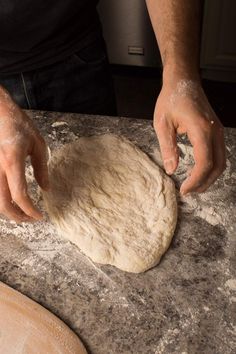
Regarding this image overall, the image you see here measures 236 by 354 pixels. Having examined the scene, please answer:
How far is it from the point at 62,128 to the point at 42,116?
9 centimetres

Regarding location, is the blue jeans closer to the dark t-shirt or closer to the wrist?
the dark t-shirt

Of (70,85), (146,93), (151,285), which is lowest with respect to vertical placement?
(146,93)

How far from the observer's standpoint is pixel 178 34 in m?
1.02

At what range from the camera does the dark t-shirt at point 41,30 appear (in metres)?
1.11

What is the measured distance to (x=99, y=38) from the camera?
4.31 feet

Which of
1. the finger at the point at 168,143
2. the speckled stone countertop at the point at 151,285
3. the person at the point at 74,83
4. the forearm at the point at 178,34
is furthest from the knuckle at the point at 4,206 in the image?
the forearm at the point at 178,34

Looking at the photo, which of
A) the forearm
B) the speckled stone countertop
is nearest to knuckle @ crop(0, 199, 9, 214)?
the speckled stone countertop

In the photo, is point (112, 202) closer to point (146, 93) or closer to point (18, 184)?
point (18, 184)

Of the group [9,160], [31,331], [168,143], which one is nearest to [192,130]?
[168,143]

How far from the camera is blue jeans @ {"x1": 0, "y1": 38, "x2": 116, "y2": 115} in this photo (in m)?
1.26

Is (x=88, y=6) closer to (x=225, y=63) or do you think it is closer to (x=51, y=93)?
(x=51, y=93)

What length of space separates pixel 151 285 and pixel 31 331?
260 millimetres

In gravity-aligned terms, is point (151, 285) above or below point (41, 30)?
below

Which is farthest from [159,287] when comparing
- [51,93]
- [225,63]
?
[225,63]
